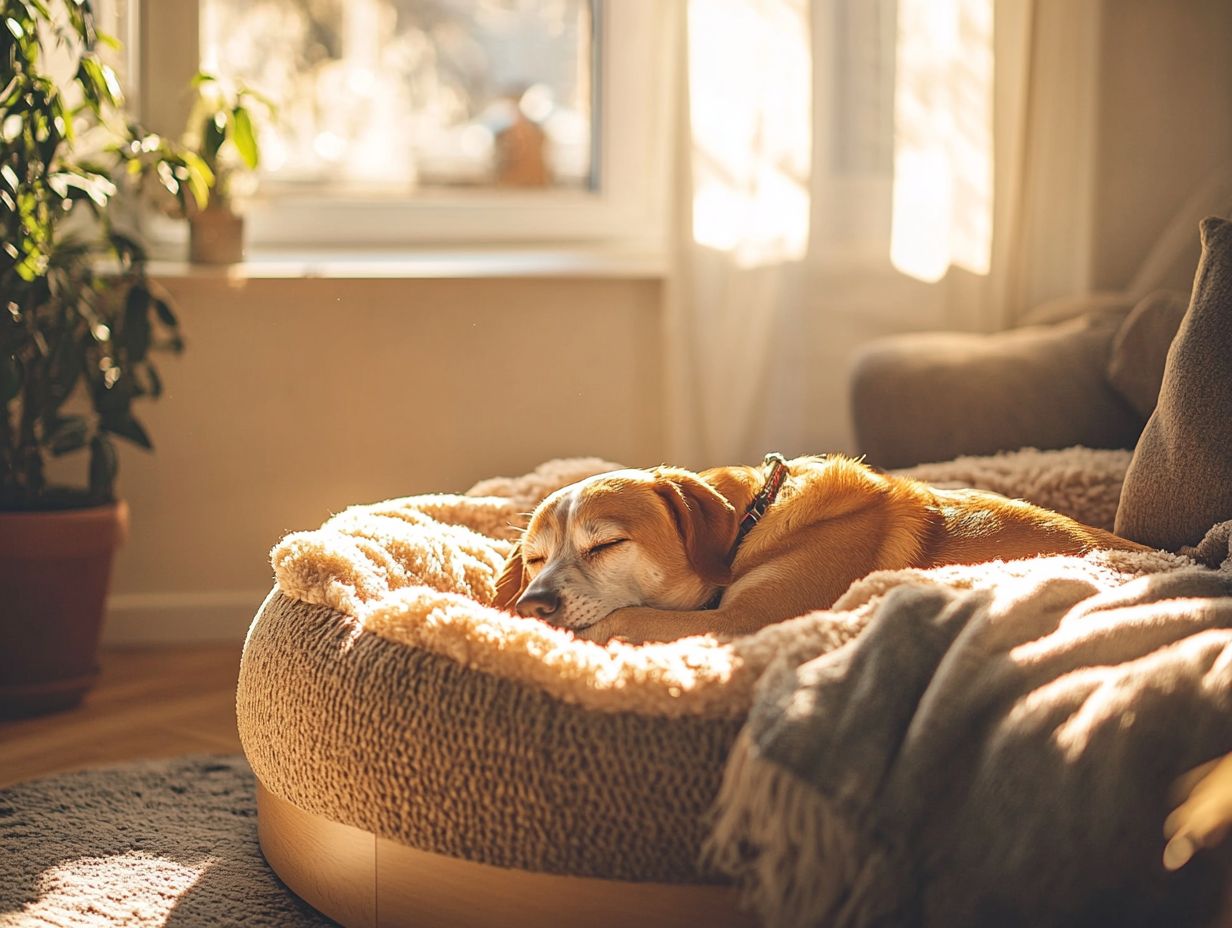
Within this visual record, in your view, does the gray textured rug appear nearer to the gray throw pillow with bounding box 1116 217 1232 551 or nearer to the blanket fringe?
the blanket fringe

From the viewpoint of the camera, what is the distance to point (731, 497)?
1.77 meters

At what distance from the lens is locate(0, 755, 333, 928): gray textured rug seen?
1.61 m

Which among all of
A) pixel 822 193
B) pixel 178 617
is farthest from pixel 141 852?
pixel 822 193

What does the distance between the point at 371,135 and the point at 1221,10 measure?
82.4 inches

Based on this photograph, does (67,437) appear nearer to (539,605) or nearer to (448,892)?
(539,605)

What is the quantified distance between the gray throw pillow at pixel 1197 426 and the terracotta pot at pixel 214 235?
2024 mm

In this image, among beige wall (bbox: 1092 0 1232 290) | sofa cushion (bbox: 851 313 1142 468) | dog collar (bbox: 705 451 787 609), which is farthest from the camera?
beige wall (bbox: 1092 0 1232 290)

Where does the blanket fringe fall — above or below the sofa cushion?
below

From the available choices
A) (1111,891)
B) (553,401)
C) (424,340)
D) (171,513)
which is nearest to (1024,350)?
(553,401)

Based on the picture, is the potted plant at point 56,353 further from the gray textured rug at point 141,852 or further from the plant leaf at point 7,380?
the gray textured rug at point 141,852

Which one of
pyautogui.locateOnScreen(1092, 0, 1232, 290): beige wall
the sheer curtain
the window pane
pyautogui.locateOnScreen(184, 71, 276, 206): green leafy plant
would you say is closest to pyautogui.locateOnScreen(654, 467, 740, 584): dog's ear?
the sheer curtain

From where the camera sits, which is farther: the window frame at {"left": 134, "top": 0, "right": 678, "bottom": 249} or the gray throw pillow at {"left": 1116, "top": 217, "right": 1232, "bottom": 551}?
the window frame at {"left": 134, "top": 0, "right": 678, "bottom": 249}

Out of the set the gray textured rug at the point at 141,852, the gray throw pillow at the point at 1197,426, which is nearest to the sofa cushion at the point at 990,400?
the gray throw pillow at the point at 1197,426

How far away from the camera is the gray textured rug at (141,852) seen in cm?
161
